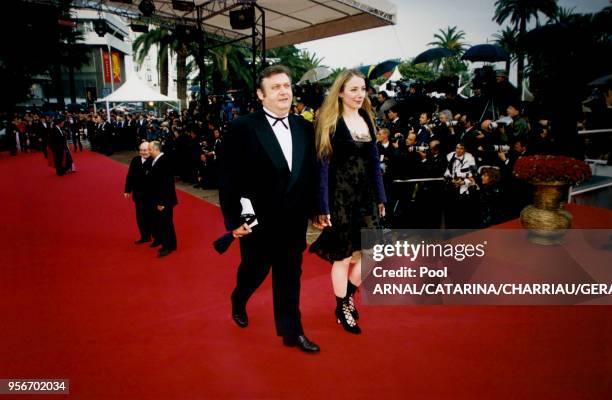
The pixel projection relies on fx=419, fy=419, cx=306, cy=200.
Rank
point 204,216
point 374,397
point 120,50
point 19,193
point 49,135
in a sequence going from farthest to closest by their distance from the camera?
point 120,50
point 49,135
point 19,193
point 204,216
point 374,397

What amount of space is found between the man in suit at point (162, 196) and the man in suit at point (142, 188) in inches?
3.6

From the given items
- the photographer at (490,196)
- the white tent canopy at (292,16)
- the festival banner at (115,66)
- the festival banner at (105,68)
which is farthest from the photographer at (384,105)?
the festival banner at (115,66)

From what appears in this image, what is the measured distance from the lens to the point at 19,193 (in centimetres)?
913

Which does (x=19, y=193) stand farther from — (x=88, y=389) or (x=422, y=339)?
(x=422, y=339)

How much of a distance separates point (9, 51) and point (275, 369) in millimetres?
23185

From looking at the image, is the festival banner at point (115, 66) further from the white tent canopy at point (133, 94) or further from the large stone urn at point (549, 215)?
the large stone urn at point (549, 215)

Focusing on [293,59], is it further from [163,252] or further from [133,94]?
[163,252]

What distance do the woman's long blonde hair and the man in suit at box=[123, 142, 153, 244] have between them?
3093mm

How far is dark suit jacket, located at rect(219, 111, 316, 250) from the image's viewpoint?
96.7 inches

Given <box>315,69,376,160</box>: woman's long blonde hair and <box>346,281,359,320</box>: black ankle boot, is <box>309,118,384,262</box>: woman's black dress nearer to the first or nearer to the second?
<box>315,69,376,160</box>: woman's long blonde hair

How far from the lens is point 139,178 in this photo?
5.21 m

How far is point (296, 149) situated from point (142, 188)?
11.1 feet

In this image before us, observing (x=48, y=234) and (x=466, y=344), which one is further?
(x=48, y=234)

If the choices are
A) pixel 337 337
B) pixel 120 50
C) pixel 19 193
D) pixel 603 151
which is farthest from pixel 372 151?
pixel 120 50
